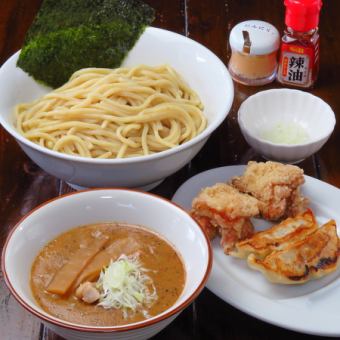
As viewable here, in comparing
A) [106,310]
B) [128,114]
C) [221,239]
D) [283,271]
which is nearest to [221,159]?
[128,114]

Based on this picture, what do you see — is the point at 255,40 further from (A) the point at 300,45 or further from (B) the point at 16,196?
(B) the point at 16,196

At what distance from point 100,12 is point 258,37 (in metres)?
0.71

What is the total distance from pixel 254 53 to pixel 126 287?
155cm

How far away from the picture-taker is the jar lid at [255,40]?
311 centimetres

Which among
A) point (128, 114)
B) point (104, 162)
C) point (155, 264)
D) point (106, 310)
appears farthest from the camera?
point (128, 114)

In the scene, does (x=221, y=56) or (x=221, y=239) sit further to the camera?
(x=221, y=56)

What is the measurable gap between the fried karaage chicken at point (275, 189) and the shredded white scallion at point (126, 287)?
579mm

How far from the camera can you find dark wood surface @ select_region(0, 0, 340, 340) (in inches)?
82.7

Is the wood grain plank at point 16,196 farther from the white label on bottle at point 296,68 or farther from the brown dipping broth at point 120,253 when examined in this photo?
the white label on bottle at point 296,68

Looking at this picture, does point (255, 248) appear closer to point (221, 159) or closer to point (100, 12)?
point (221, 159)

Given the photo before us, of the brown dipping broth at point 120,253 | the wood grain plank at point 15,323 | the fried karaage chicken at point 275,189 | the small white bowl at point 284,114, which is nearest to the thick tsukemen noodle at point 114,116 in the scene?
the small white bowl at point 284,114

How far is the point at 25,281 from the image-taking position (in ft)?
6.43

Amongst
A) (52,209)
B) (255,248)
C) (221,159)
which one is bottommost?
(221,159)

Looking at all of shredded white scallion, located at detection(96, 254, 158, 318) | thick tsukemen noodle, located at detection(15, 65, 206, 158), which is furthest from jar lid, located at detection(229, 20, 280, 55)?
shredded white scallion, located at detection(96, 254, 158, 318)
